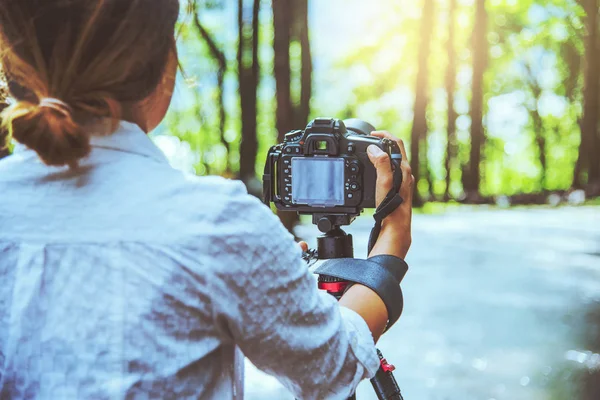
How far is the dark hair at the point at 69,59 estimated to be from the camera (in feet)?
2.73

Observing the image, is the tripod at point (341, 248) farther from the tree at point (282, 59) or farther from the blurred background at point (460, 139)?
the tree at point (282, 59)

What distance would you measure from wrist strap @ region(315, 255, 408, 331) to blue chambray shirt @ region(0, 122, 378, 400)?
0.69 ft

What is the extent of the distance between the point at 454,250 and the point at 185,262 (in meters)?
8.82

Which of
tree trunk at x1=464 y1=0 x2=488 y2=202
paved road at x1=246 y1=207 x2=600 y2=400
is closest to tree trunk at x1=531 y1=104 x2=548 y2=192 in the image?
tree trunk at x1=464 y1=0 x2=488 y2=202

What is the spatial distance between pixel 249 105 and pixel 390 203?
11.0 metres

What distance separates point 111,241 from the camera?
0.83 metres

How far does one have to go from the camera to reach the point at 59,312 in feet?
2.73

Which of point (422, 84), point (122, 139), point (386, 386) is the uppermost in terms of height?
point (122, 139)

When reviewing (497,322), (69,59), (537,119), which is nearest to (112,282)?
(69,59)

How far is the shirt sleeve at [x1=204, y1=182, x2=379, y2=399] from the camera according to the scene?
0.85m

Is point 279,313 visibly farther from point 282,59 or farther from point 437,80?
point 437,80

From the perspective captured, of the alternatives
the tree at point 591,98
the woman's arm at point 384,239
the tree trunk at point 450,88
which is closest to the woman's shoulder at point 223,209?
the woman's arm at point 384,239

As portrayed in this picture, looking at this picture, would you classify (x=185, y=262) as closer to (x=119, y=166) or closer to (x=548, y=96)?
(x=119, y=166)

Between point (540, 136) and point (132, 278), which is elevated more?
point (132, 278)
